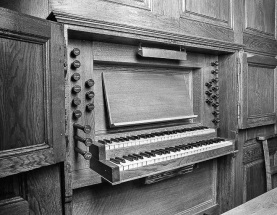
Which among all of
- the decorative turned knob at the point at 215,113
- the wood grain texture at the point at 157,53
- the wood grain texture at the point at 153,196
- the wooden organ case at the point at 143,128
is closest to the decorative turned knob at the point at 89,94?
the wooden organ case at the point at 143,128

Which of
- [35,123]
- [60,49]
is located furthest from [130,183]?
[60,49]

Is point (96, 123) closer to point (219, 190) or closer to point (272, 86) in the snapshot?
point (219, 190)

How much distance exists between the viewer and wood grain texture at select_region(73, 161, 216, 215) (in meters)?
1.94

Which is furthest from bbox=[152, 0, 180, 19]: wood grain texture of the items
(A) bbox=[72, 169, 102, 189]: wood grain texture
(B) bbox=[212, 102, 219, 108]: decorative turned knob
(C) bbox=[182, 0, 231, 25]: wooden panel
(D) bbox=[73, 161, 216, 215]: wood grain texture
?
(D) bbox=[73, 161, 216, 215]: wood grain texture

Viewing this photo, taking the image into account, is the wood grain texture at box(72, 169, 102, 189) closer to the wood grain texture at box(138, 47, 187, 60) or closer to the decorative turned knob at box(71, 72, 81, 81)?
the decorative turned knob at box(71, 72, 81, 81)

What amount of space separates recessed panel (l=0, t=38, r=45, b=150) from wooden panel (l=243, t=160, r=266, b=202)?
8.24 feet

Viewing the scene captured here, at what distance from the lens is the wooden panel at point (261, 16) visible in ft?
9.12

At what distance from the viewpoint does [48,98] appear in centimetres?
128

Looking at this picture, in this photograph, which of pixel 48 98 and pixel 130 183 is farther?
pixel 130 183

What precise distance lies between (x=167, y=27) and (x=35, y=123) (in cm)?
135

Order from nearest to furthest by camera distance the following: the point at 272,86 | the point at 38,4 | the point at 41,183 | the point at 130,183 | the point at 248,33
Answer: the point at 41,183 → the point at 38,4 → the point at 130,183 → the point at 248,33 → the point at 272,86

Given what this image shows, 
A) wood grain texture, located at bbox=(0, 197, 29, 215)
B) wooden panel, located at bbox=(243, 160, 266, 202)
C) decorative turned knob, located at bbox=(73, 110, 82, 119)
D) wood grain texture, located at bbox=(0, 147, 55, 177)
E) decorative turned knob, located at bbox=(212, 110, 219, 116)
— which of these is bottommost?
wooden panel, located at bbox=(243, 160, 266, 202)

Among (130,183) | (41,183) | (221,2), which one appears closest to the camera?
(41,183)

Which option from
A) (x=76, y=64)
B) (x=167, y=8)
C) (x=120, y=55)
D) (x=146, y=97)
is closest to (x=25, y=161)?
(x=76, y=64)
